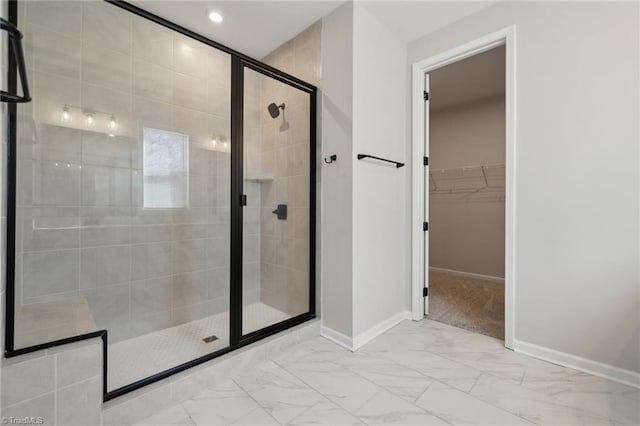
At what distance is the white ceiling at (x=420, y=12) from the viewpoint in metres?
2.12

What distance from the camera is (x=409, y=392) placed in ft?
5.16

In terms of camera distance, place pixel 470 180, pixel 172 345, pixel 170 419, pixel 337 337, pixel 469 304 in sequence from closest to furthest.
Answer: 1. pixel 170 419
2. pixel 172 345
3. pixel 337 337
4. pixel 469 304
5. pixel 470 180

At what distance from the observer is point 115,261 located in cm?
217

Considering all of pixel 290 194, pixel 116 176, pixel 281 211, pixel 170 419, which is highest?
pixel 116 176

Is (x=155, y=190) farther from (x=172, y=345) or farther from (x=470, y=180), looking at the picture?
(x=470, y=180)

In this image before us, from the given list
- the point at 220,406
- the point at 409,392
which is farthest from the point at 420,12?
the point at 220,406

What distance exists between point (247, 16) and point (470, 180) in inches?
139

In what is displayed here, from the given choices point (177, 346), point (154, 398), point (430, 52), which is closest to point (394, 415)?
point (154, 398)

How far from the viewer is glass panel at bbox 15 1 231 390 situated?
1.81 meters

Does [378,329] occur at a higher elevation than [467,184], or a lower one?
lower

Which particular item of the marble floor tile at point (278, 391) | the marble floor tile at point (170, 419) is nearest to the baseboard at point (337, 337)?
the marble floor tile at point (278, 391)

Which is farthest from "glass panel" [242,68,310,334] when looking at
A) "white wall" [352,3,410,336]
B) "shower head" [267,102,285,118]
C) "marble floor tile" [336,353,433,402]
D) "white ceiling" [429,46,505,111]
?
"white ceiling" [429,46,505,111]

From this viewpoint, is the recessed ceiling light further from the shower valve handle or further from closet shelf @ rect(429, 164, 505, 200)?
closet shelf @ rect(429, 164, 505, 200)

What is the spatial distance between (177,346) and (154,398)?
674 mm
